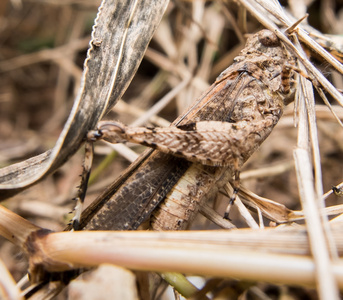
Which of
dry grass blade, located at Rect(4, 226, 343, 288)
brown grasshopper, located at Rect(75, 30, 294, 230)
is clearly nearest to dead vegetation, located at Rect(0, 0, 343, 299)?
dry grass blade, located at Rect(4, 226, 343, 288)

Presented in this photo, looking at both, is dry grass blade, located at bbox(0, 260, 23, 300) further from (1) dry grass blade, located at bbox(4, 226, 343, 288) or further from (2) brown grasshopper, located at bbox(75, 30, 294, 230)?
(2) brown grasshopper, located at bbox(75, 30, 294, 230)

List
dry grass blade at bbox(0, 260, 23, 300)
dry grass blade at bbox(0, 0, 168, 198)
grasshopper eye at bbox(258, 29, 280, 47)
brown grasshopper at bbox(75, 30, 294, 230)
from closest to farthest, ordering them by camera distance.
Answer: dry grass blade at bbox(0, 260, 23, 300) → dry grass blade at bbox(0, 0, 168, 198) → brown grasshopper at bbox(75, 30, 294, 230) → grasshopper eye at bbox(258, 29, 280, 47)

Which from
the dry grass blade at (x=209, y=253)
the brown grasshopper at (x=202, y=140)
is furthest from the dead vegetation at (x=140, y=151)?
the brown grasshopper at (x=202, y=140)

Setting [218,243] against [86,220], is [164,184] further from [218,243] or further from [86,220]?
[218,243]

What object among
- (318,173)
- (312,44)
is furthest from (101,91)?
(312,44)

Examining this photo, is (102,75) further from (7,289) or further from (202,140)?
(7,289)

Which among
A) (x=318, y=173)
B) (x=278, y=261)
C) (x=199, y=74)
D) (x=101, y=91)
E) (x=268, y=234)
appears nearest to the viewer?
(x=278, y=261)

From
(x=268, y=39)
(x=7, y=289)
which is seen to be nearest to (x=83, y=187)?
(x=7, y=289)
